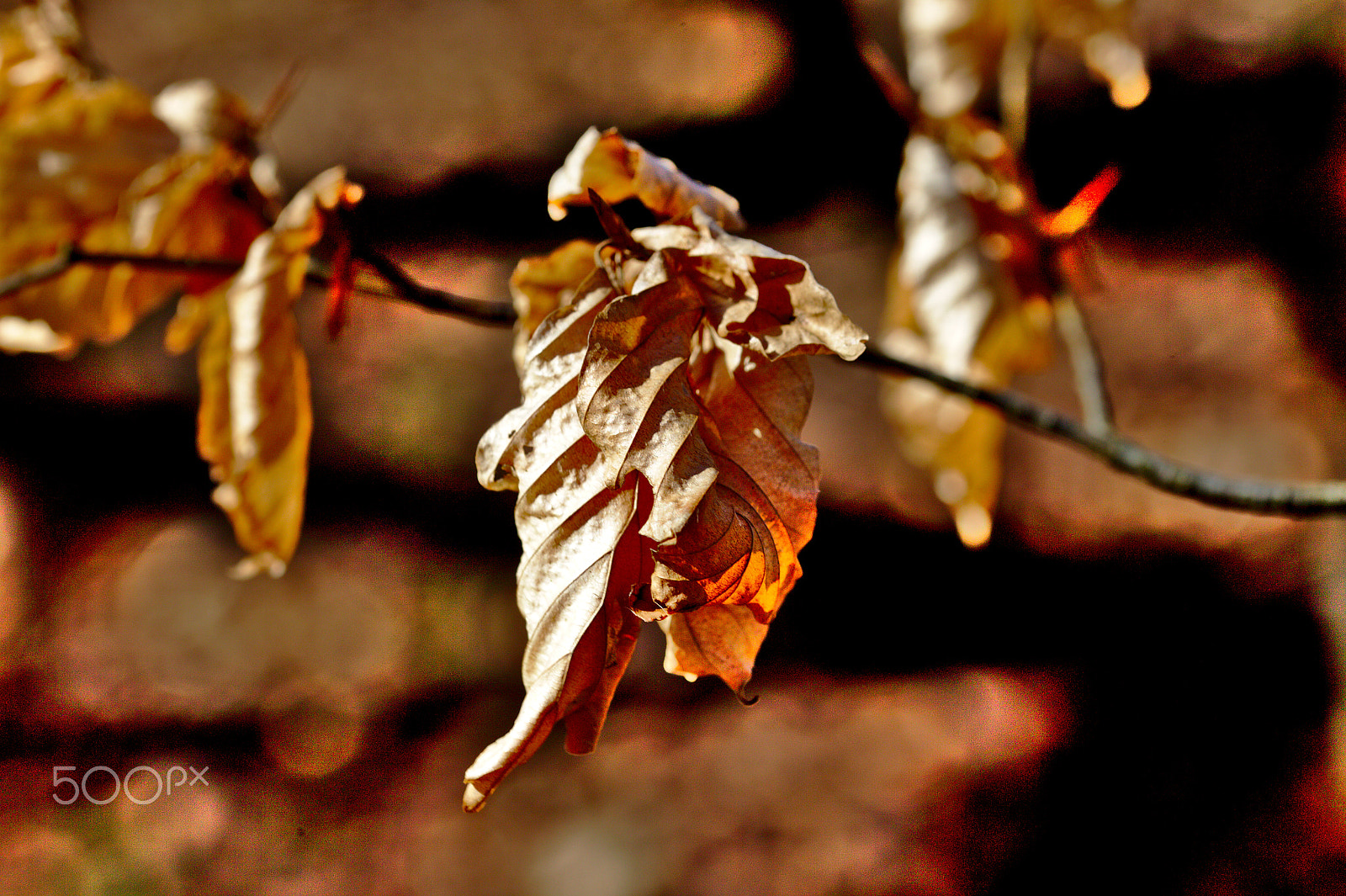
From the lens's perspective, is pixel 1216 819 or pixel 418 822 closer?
pixel 1216 819

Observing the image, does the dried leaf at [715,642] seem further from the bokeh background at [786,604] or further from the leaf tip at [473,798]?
the bokeh background at [786,604]

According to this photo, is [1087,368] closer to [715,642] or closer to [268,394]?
[715,642]

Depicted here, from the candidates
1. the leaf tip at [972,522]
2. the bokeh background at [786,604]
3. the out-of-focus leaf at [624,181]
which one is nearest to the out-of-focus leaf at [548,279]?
the out-of-focus leaf at [624,181]

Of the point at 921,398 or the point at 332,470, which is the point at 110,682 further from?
the point at 921,398

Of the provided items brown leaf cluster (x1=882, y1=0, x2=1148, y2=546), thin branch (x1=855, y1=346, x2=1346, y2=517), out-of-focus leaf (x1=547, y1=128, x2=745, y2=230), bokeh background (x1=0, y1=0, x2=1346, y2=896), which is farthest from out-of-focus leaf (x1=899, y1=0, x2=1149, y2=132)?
bokeh background (x1=0, y1=0, x2=1346, y2=896)

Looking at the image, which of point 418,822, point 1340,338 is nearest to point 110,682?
point 418,822

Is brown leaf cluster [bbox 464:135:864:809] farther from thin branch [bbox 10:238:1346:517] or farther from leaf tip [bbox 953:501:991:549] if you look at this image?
leaf tip [bbox 953:501:991:549]

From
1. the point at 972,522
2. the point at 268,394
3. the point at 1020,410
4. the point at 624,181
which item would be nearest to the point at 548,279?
the point at 624,181
